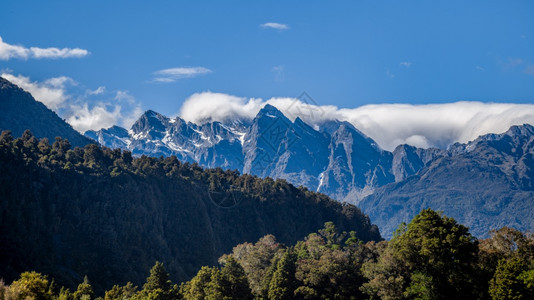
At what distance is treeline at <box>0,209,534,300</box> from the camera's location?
3068 inches

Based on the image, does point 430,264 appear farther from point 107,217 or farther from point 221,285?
point 107,217

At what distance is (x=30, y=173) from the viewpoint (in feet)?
452

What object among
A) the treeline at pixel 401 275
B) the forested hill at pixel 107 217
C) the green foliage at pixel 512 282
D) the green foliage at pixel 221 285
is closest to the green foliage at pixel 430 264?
the treeline at pixel 401 275

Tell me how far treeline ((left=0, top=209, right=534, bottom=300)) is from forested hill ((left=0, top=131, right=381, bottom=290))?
33604mm

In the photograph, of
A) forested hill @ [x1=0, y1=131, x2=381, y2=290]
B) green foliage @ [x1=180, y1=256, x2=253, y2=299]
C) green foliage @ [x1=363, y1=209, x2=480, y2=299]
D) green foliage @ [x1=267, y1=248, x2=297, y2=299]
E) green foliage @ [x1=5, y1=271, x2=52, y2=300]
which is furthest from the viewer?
forested hill @ [x1=0, y1=131, x2=381, y2=290]

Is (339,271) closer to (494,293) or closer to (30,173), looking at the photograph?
(494,293)

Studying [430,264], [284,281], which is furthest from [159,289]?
[430,264]

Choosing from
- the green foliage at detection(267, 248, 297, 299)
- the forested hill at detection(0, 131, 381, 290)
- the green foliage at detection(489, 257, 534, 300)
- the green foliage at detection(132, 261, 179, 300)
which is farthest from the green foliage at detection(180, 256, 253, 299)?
the green foliage at detection(489, 257, 534, 300)

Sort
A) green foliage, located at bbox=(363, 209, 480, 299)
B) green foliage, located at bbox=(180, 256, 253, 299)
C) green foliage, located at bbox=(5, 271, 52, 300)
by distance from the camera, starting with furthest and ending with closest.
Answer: green foliage, located at bbox=(180, 256, 253, 299), green foliage, located at bbox=(363, 209, 480, 299), green foliage, located at bbox=(5, 271, 52, 300)

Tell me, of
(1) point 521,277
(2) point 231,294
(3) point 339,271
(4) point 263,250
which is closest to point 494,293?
(1) point 521,277

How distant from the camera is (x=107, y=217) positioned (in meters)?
146

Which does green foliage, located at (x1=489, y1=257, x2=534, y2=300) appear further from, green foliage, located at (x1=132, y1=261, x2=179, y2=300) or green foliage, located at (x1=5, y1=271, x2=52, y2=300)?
green foliage, located at (x1=5, y1=271, x2=52, y2=300)

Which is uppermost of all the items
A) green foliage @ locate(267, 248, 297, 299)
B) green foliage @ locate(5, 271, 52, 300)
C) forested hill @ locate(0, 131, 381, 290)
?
forested hill @ locate(0, 131, 381, 290)

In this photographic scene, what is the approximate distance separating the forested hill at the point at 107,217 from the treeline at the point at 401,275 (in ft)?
110
